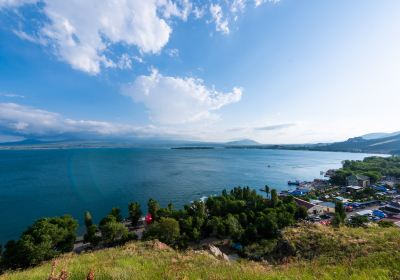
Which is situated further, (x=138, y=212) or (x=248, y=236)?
(x=138, y=212)

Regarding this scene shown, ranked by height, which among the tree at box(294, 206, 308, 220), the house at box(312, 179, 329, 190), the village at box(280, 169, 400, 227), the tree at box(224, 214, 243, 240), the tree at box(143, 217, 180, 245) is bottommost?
the house at box(312, 179, 329, 190)

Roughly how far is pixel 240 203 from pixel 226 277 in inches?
1527

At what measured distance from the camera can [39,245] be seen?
2480cm

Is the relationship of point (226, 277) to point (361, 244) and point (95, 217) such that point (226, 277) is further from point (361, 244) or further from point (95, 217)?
point (95, 217)

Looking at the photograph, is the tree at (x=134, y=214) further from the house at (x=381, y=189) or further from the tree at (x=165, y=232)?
the house at (x=381, y=189)

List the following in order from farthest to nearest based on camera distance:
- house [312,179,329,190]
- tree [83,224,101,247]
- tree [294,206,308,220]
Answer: house [312,179,329,190]
tree [294,206,308,220]
tree [83,224,101,247]

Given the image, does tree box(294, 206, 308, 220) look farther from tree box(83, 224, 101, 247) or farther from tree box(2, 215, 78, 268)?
tree box(2, 215, 78, 268)

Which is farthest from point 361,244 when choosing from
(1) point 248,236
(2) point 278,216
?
(2) point 278,216

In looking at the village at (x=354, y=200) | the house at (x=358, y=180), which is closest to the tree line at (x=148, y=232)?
the village at (x=354, y=200)

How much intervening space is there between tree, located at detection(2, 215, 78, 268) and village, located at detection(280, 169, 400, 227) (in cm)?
4222

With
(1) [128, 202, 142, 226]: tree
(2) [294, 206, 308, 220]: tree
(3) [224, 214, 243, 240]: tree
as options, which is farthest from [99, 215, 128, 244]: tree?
(2) [294, 206, 308, 220]: tree

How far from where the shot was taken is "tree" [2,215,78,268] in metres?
24.2

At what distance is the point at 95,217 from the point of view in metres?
49.0

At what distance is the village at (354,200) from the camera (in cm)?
4508
